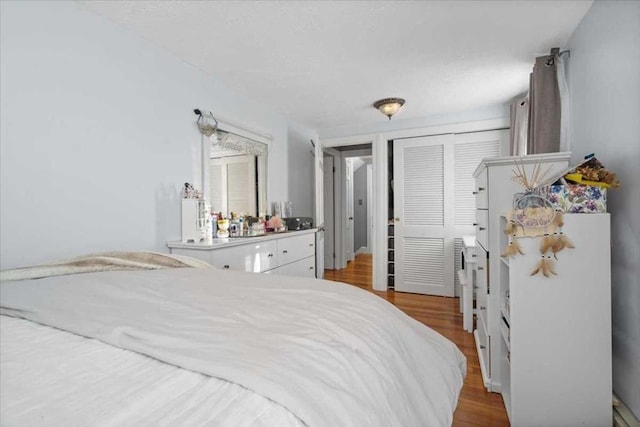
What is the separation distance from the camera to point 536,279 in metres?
1.42

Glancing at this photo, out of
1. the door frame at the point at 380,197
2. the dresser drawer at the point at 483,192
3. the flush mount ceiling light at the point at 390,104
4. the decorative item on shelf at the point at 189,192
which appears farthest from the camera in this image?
the door frame at the point at 380,197

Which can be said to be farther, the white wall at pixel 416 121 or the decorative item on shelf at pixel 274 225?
the white wall at pixel 416 121

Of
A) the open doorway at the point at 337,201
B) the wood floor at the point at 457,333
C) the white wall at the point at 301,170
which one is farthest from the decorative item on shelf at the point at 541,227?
the open doorway at the point at 337,201

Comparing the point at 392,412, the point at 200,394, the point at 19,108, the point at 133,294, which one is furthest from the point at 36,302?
the point at 19,108

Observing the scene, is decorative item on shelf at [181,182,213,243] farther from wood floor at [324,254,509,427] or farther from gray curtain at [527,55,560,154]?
gray curtain at [527,55,560,154]

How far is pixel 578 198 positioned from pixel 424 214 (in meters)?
2.46

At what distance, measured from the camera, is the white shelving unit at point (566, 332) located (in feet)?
4.43

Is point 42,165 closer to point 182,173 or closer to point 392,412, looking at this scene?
point 182,173

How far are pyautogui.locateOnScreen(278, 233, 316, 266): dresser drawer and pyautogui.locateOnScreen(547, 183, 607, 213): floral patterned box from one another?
206 cm

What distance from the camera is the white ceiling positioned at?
5.90 ft

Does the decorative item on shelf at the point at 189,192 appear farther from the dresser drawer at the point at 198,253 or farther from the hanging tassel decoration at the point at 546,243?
the hanging tassel decoration at the point at 546,243

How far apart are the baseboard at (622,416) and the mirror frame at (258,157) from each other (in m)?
2.84

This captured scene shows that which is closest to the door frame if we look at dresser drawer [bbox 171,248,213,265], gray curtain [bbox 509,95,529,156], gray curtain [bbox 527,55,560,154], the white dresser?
the white dresser

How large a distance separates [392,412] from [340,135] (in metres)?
4.03
